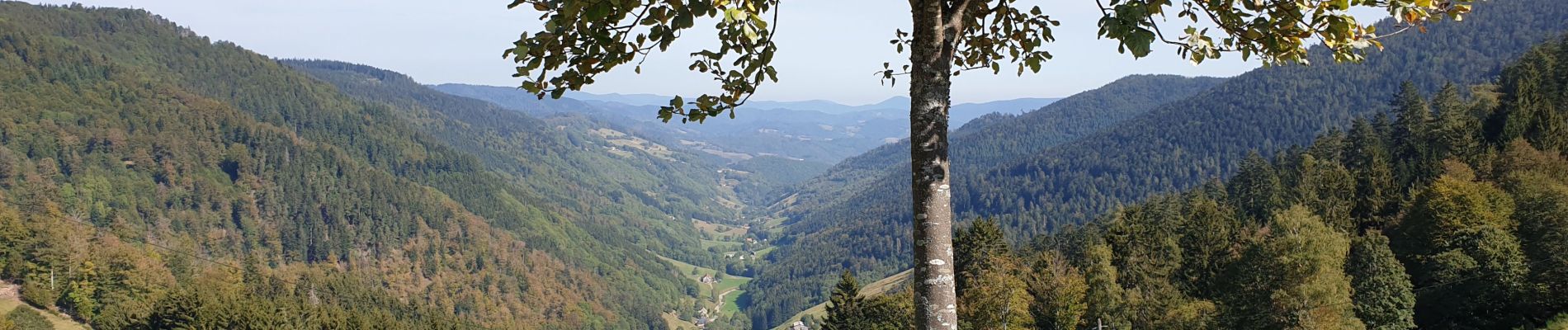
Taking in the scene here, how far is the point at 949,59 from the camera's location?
14.9ft

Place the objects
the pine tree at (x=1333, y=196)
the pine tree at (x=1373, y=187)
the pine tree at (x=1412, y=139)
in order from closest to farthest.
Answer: the pine tree at (x=1333, y=196) < the pine tree at (x=1373, y=187) < the pine tree at (x=1412, y=139)

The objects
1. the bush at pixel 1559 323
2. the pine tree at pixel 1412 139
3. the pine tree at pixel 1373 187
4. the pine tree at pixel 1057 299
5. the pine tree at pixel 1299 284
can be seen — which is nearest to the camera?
the bush at pixel 1559 323

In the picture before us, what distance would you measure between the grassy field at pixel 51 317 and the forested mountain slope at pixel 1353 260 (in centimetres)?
7327

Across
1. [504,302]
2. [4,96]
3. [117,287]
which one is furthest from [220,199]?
[117,287]

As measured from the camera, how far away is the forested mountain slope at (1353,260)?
30.6 meters

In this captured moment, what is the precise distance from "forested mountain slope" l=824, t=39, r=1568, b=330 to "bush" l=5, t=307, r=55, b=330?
6351 centimetres

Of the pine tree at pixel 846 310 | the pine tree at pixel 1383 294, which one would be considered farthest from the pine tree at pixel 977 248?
the pine tree at pixel 1383 294

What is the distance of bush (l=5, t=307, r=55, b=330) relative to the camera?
63125mm

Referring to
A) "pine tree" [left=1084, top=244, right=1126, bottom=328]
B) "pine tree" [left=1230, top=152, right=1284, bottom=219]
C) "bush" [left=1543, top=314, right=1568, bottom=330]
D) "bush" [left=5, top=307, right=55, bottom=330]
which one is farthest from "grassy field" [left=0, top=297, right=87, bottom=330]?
"pine tree" [left=1230, top=152, right=1284, bottom=219]

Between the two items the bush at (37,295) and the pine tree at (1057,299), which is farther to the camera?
the bush at (37,295)

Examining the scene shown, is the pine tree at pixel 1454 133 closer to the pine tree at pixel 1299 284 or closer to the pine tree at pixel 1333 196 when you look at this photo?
the pine tree at pixel 1333 196

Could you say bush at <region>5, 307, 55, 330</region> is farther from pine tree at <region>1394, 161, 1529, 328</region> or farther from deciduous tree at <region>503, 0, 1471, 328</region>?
pine tree at <region>1394, 161, 1529, 328</region>

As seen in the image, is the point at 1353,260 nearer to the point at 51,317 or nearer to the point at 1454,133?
the point at 1454,133

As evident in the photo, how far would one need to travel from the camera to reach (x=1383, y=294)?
3234cm
